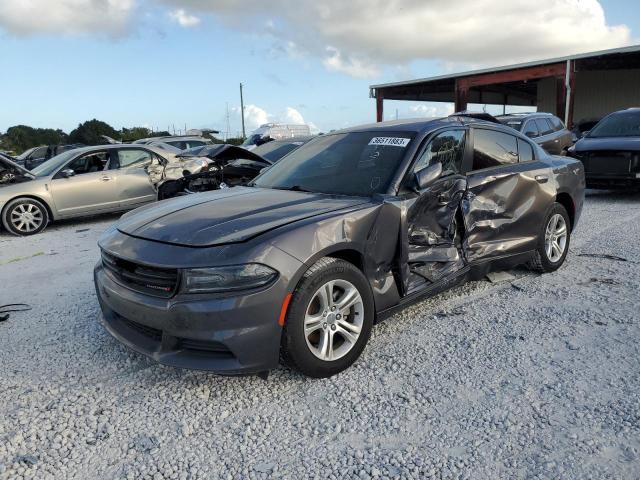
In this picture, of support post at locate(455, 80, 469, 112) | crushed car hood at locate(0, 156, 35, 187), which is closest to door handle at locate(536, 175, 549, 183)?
crushed car hood at locate(0, 156, 35, 187)

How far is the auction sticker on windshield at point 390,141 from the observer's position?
384 cm

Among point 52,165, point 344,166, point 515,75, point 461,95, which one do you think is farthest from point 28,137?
point 344,166

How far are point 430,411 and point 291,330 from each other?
86 cm

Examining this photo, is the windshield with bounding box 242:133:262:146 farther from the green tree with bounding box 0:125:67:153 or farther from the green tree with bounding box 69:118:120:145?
the green tree with bounding box 0:125:67:153

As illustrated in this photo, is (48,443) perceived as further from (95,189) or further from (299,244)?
(95,189)

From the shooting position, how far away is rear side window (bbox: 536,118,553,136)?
11898 mm

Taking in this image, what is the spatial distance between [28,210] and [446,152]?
7.34 m

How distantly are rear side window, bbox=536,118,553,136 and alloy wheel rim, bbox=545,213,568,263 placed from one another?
7510 millimetres

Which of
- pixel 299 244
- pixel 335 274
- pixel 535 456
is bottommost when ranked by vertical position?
pixel 535 456

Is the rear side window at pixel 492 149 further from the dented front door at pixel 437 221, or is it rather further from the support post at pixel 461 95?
the support post at pixel 461 95

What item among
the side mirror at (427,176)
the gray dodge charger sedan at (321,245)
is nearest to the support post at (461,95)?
the gray dodge charger sedan at (321,245)

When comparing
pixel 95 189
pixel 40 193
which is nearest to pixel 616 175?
pixel 95 189

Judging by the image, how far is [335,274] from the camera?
300cm

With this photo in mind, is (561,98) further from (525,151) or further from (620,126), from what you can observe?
(525,151)
